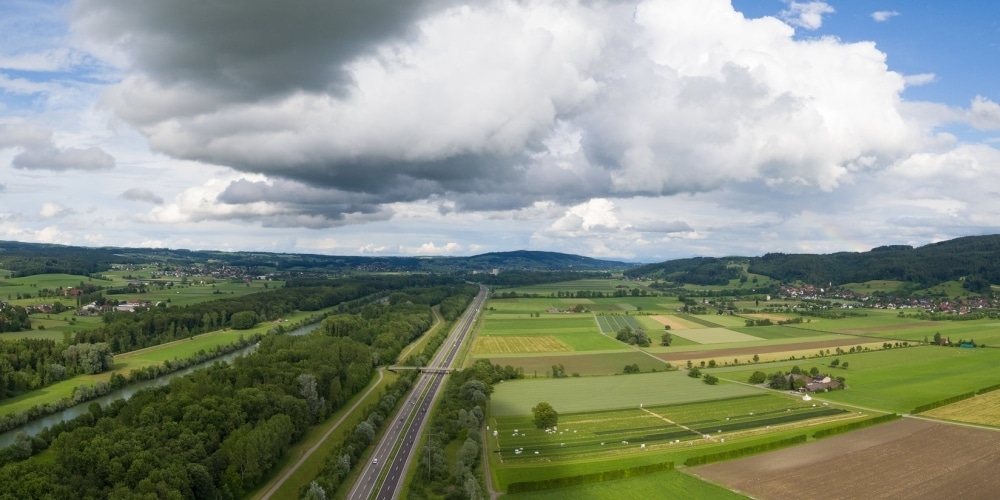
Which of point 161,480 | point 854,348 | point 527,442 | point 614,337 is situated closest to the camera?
point 161,480

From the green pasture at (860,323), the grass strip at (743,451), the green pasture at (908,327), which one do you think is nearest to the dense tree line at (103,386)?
A: the grass strip at (743,451)

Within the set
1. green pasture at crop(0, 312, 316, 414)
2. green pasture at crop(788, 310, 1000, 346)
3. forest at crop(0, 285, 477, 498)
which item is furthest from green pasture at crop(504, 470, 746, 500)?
green pasture at crop(788, 310, 1000, 346)

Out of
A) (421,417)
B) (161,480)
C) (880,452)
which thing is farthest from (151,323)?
(880,452)

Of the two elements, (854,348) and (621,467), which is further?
(854,348)

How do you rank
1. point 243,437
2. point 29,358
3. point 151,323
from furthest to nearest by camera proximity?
point 151,323 → point 29,358 → point 243,437

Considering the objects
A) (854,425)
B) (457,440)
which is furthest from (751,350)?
(457,440)

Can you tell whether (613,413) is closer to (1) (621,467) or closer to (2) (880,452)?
(1) (621,467)

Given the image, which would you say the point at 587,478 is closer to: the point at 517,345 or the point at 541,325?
the point at 517,345
